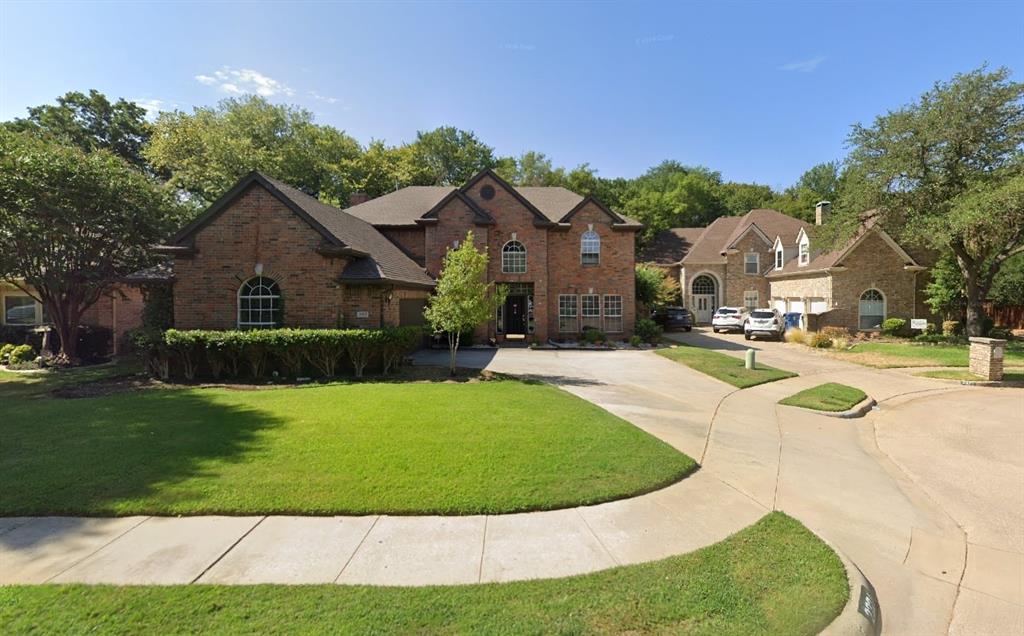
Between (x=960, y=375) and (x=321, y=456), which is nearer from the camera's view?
(x=321, y=456)

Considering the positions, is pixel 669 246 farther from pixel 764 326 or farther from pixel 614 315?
pixel 614 315

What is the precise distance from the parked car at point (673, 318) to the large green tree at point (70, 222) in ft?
87.8

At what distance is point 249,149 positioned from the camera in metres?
28.7

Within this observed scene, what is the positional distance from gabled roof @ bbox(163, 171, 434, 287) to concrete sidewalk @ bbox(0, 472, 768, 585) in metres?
10.6

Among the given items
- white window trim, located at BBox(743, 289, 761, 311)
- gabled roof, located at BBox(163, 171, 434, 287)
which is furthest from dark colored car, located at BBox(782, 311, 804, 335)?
gabled roof, located at BBox(163, 171, 434, 287)

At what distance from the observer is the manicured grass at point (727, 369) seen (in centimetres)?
1341

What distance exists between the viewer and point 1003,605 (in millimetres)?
3680

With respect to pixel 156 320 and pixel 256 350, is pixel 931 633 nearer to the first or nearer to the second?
pixel 256 350

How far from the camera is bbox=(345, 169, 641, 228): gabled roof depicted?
22.5m

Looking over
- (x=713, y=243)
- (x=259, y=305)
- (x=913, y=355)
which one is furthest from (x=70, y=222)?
(x=713, y=243)

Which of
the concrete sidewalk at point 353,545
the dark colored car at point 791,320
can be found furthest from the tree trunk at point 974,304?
the concrete sidewalk at point 353,545

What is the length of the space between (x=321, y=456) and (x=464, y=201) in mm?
17938

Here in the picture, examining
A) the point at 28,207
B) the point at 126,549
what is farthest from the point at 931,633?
the point at 28,207

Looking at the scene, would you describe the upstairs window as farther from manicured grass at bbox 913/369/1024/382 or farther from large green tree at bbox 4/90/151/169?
large green tree at bbox 4/90/151/169
